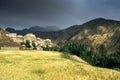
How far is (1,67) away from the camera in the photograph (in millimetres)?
50500

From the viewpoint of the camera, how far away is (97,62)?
142750 millimetres

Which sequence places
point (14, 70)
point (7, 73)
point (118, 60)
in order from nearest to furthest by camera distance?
1. point (7, 73)
2. point (14, 70)
3. point (118, 60)

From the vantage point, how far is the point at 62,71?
4775 centimetres

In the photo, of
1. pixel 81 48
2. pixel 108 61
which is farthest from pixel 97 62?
pixel 81 48

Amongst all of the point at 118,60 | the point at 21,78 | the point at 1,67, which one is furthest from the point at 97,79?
the point at 118,60

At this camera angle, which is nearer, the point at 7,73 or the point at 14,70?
the point at 7,73

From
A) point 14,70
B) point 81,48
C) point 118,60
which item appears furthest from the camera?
point 81,48

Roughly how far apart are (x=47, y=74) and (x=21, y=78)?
17.4 ft

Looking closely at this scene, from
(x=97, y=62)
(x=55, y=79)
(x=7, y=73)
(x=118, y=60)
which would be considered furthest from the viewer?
(x=97, y=62)

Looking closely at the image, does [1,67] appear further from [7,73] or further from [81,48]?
[81,48]

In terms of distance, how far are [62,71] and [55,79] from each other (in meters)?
5.73

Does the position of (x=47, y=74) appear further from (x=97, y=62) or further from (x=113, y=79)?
(x=97, y=62)

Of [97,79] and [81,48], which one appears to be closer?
[97,79]

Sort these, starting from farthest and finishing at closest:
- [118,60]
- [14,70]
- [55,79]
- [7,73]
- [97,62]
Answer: [97,62], [118,60], [14,70], [7,73], [55,79]
